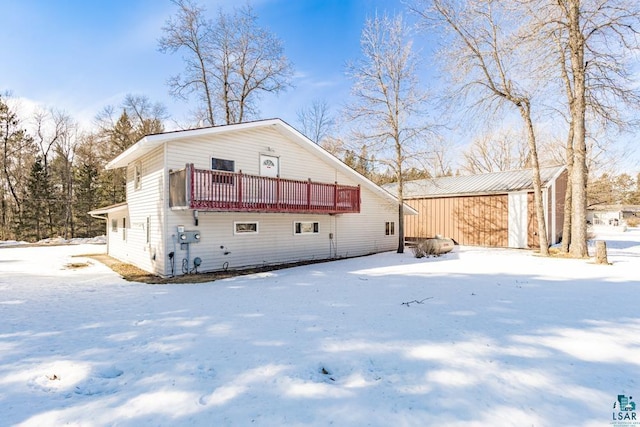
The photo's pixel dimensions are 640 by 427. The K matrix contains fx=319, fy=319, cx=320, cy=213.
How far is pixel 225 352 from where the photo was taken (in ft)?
13.8

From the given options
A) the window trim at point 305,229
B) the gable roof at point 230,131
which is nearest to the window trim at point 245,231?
the window trim at point 305,229

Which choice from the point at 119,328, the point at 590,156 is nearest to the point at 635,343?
the point at 119,328

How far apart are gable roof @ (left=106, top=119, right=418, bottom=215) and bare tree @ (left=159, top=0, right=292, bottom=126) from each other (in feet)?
35.9

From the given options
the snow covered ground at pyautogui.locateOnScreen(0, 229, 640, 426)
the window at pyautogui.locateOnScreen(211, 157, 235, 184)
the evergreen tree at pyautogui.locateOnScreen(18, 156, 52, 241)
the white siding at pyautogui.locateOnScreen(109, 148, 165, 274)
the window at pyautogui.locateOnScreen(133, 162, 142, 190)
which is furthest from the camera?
the evergreen tree at pyautogui.locateOnScreen(18, 156, 52, 241)

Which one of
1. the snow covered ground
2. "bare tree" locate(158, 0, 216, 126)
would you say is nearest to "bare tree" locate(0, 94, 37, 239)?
"bare tree" locate(158, 0, 216, 126)

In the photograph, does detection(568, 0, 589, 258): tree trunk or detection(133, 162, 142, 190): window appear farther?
detection(133, 162, 142, 190): window

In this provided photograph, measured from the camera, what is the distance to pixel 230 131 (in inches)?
468

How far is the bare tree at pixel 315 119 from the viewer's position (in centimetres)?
3138

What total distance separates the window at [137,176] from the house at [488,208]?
14.2 meters

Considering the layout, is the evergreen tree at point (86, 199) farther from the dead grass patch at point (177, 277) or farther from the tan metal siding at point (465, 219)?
the tan metal siding at point (465, 219)

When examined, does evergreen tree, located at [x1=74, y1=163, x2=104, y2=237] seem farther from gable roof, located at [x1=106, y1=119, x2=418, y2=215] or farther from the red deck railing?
the red deck railing

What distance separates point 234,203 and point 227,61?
1675 cm

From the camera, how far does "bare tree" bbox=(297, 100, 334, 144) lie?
31.4 m

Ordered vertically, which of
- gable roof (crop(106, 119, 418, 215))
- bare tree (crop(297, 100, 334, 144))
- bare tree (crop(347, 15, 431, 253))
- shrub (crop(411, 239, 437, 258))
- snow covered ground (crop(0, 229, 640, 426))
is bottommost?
snow covered ground (crop(0, 229, 640, 426))
